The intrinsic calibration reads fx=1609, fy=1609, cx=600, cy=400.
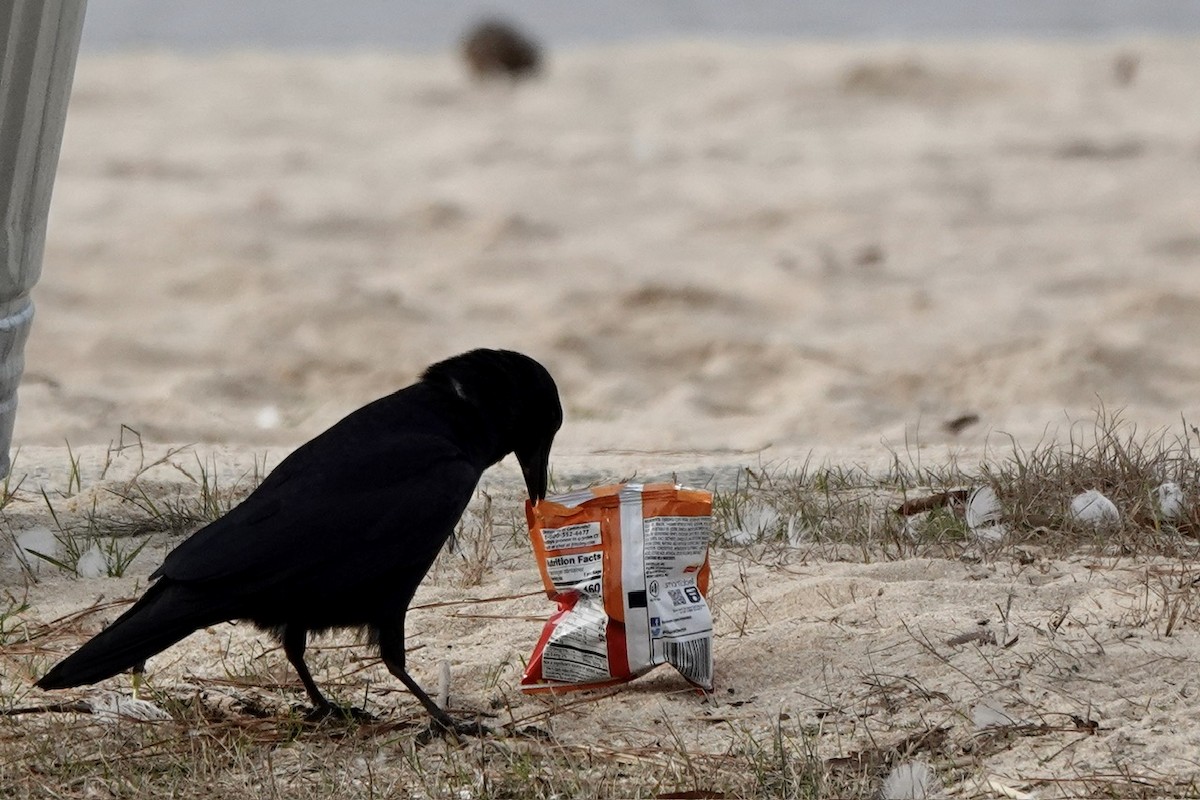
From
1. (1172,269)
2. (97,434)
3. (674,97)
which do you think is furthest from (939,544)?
(674,97)

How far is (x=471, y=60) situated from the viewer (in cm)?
1287

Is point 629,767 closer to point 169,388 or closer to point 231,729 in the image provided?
point 231,729

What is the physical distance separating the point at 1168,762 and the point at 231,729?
4.74 feet

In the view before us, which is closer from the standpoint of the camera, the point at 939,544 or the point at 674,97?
the point at 939,544

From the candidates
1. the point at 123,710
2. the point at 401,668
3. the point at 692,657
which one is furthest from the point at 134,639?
the point at 692,657

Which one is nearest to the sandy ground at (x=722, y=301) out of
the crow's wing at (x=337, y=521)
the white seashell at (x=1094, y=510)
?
the white seashell at (x=1094, y=510)

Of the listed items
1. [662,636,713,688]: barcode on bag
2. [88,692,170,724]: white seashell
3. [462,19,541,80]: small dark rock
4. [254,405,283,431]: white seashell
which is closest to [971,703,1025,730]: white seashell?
[662,636,713,688]: barcode on bag

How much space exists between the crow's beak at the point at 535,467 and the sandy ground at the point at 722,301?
0.28 metres

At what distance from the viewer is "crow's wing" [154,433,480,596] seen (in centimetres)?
252

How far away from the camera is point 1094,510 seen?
3441mm

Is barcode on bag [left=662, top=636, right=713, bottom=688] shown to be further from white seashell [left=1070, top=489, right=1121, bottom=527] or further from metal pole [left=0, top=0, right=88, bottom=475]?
metal pole [left=0, top=0, right=88, bottom=475]

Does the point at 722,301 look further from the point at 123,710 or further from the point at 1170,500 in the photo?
the point at 123,710

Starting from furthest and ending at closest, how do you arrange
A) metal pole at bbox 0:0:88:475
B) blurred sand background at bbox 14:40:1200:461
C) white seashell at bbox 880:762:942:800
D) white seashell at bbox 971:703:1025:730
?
blurred sand background at bbox 14:40:1200:461 → metal pole at bbox 0:0:88:475 → white seashell at bbox 971:703:1025:730 → white seashell at bbox 880:762:942:800

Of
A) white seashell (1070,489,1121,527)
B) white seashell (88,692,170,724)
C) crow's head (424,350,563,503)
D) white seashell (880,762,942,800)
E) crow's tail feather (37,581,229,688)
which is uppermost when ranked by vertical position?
crow's head (424,350,563,503)
